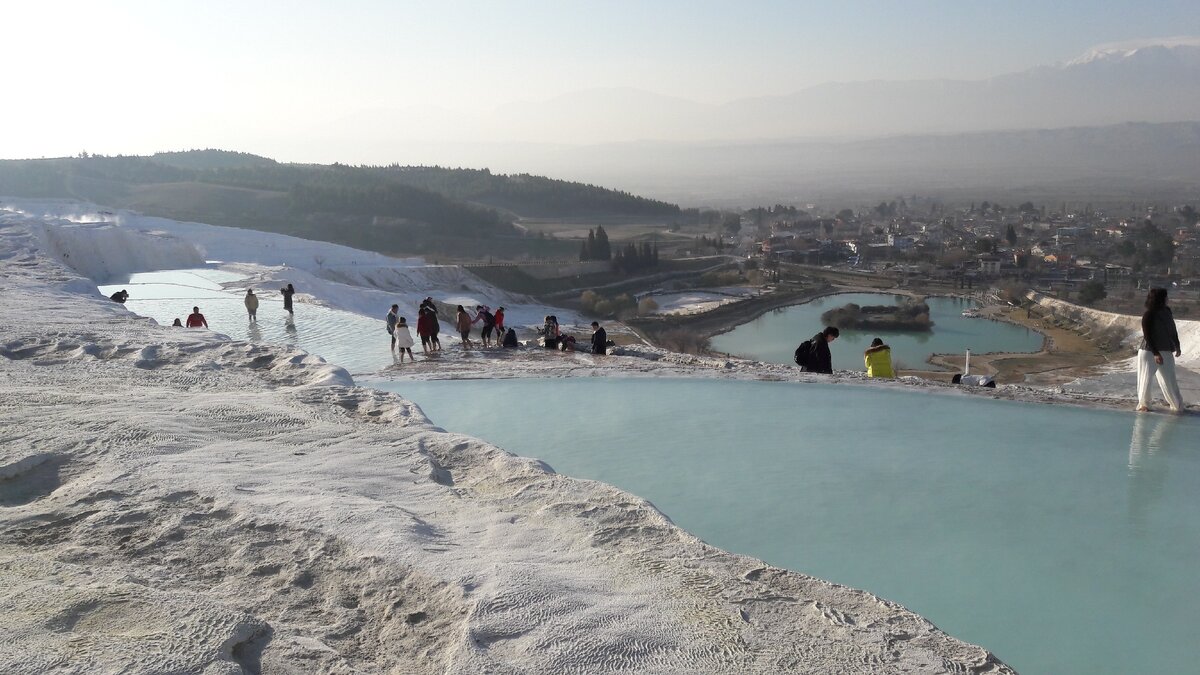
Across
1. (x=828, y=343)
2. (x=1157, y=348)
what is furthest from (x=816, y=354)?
(x=1157, y=348)

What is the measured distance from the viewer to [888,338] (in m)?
31.8

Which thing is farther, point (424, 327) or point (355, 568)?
point (424, 327)

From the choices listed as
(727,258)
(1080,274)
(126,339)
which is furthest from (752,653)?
(727,258)

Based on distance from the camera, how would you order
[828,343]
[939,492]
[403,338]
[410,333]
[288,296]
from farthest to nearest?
[288,296] < [410,333] < [403,338] < [828,343] < [939,492]

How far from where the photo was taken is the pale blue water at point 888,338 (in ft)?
90.7

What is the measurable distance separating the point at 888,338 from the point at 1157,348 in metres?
26.7

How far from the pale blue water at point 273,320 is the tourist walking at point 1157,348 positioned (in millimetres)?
6673

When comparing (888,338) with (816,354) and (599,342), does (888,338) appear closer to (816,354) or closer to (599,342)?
(599,342)

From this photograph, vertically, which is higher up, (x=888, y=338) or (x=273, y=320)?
(x=273, y=320)

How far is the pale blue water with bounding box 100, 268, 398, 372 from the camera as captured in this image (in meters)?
10.3

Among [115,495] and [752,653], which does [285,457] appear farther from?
[752,653]

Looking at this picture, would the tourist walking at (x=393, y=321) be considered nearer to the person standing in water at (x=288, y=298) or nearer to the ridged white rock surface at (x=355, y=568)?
the person standing in water at (x=288, y=298)

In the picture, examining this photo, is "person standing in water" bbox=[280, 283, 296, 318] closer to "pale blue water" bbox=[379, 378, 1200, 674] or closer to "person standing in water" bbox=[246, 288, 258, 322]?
"person standing in water" bbox=[246, 288, 258, 322]

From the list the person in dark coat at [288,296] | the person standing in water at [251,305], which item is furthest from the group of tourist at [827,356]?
the person standing in water at [251,305]
